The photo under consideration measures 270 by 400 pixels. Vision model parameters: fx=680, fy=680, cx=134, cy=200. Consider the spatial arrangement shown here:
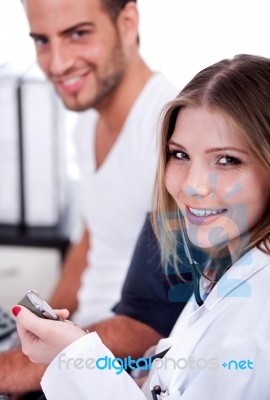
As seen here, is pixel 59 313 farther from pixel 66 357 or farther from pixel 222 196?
pixel 222 196

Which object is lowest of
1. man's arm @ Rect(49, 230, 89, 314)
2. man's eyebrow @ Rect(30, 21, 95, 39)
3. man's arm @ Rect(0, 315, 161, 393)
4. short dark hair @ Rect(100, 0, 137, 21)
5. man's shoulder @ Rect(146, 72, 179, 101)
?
man's arm @ Rect(49, 230, 89, 314)

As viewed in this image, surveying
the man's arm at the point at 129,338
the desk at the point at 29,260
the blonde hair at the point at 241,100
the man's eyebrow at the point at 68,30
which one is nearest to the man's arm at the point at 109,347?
the man's arm at the point at 129,338

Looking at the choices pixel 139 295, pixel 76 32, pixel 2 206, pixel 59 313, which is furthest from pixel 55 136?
pixel 59 313

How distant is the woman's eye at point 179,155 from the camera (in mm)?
583

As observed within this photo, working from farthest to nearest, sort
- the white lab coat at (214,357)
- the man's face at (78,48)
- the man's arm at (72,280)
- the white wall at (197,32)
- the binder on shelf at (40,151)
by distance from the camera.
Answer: the binder on shelf at (40,151) → the man's arm at (72,280) → the man's face at (78,48) → the white wall at (197,32) → the white lab coat at (214,357)

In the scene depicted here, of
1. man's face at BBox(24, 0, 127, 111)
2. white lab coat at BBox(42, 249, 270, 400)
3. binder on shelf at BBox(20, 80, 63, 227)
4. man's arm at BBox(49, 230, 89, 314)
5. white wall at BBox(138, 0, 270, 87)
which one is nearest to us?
white lab coat at BBox(42, 249, 270, 400)

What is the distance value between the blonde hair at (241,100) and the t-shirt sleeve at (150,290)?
0.50 feet

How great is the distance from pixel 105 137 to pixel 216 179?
50 centimetres

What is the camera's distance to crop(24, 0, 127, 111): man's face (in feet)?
2.60

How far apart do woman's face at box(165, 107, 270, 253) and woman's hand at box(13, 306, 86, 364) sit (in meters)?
0.13

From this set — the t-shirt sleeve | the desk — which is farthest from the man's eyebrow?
the desk

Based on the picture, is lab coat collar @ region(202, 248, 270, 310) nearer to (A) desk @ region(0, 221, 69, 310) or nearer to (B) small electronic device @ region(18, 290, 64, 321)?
(B) small electronic device @ region(18, 290, 64, 321)

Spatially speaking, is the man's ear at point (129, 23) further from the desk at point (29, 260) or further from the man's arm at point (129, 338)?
the desk at point (29, 260)

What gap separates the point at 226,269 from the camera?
599 mm
